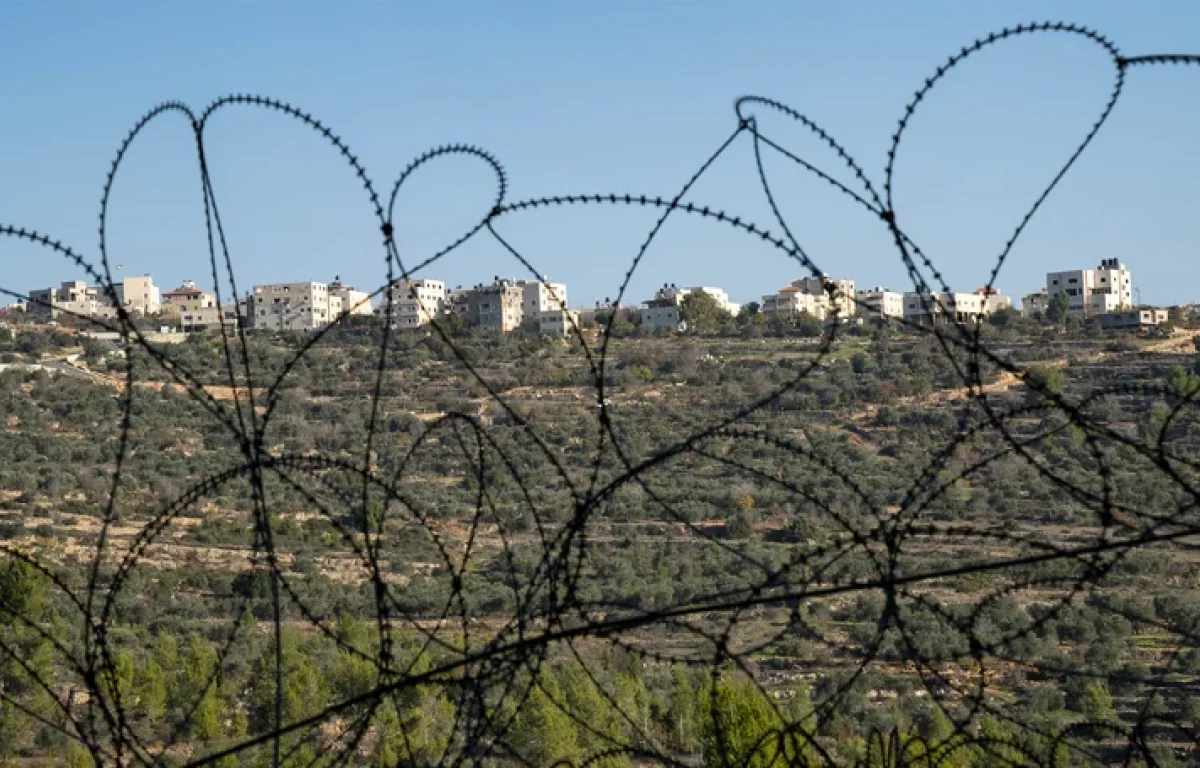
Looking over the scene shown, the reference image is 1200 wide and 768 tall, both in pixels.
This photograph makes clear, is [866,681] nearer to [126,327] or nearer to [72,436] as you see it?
[126,327]

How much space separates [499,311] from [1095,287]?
96.5ft

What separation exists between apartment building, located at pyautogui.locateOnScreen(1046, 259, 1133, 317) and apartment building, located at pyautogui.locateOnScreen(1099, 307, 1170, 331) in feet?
24.6

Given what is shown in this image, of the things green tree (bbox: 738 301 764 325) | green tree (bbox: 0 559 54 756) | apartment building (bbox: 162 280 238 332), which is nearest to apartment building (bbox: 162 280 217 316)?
apartment building (bbox: 162 280 238 332)

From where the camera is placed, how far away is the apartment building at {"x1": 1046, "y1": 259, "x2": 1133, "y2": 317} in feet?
275

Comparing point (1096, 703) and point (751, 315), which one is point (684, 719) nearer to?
point (1096, 703)

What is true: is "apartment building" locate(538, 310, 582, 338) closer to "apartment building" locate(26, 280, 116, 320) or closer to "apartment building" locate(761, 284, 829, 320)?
"apartment building" locate(761, 284, 829, 320)

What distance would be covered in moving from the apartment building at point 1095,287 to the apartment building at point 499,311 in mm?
24820

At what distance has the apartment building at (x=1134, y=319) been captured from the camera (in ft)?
237

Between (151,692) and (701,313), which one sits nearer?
(151,692)

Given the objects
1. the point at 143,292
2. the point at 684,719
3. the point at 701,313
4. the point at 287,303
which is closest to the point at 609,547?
the point at 684,719

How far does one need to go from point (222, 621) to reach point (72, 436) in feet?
74.1

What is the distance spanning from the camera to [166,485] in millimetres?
47062

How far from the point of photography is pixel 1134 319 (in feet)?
242

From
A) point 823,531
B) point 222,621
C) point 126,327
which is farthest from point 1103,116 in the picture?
point 823,531
